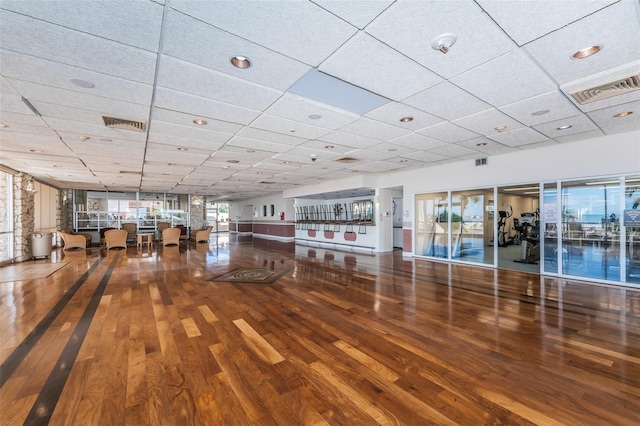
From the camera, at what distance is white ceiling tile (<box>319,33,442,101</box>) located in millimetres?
2453

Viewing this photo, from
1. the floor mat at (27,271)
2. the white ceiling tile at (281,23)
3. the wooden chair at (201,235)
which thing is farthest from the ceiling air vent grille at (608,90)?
the wooden chair at (201,235)

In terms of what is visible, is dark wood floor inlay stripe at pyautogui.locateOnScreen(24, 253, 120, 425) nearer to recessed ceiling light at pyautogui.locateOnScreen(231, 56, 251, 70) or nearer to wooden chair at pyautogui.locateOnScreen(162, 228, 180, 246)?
recessed ceiling light at pyautogui.locateOnScreen(231, 56, 251, 70)

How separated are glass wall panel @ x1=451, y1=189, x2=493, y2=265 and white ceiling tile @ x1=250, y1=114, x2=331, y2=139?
4.85 meters

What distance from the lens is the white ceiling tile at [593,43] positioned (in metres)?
2.12

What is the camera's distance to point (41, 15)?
1993mm

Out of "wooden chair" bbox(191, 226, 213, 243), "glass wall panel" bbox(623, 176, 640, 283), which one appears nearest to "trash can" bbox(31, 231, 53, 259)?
"wooden chair" bbox(191, 226, 213, 243)

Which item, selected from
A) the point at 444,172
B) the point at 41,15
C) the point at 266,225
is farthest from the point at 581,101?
the point at 266,225

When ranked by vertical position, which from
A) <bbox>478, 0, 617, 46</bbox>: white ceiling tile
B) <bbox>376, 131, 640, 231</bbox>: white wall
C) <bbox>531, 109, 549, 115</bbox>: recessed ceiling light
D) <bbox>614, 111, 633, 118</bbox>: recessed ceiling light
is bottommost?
<bbox>376, 131, 640, 231</bbox>: white wall

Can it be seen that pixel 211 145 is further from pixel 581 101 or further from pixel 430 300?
pixel 581 101

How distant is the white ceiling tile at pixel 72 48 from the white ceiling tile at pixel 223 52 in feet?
1.18

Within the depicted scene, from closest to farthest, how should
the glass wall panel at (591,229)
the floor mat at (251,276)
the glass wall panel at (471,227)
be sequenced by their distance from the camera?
1. the glass wall panel at (591,229)
2. the floor mat at (251,276)
3. the glass wall panel at (471,227)

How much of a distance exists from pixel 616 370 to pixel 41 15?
209 inches

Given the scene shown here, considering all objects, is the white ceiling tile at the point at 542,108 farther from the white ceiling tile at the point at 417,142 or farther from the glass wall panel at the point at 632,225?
the glass wall panel at the point at 632,225

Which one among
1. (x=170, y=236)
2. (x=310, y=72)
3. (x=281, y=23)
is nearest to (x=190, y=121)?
(x=310, y=72)
